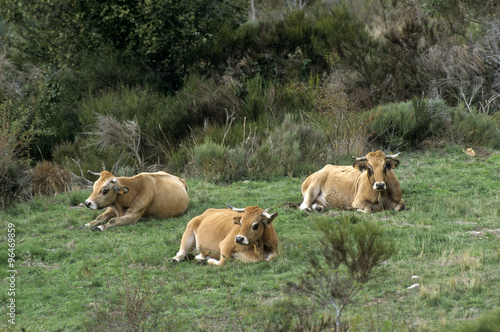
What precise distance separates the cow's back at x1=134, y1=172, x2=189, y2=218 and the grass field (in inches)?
7.3

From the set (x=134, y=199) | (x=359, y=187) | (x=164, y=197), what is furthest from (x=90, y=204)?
(x=359, y=187)

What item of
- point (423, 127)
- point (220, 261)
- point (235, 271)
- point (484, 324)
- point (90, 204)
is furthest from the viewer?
point (423, 127)

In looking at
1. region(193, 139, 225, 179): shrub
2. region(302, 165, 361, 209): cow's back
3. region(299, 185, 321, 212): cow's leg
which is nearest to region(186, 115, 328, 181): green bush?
region(193, 139, 225, 179): shrub

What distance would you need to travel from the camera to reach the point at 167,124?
1986cm

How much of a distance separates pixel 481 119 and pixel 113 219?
34.3ft

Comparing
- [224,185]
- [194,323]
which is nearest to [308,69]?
[224,185]

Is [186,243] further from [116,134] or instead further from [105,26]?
[105,26]

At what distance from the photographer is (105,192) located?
10992mm

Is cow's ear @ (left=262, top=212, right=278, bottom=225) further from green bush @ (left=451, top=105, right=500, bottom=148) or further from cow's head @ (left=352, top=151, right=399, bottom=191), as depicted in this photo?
green bush @ (left=451, top=105, right=500, bottom=148)

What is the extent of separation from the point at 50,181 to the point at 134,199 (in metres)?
4.80

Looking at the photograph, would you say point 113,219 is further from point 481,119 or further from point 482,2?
point 482,2

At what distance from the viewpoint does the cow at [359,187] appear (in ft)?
36.7

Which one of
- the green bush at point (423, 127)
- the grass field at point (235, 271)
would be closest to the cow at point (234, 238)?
the grass field at point (235, 271)

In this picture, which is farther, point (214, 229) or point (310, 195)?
point (310, 195)
